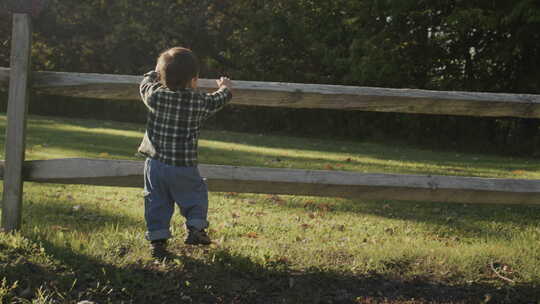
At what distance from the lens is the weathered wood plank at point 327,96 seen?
383 centimetres

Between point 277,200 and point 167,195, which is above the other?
point 167,195

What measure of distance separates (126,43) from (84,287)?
19392mm

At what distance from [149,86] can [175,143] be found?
0.40 m

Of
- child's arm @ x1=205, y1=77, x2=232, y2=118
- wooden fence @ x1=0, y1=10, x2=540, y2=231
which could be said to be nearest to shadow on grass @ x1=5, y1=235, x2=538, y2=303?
wooden fence @ x1=0, y1=10, x2=540, y2=231

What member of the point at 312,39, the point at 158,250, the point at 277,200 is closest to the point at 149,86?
the point at 158,250

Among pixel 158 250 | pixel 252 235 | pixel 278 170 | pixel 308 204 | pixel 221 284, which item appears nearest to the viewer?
pixel 221 284

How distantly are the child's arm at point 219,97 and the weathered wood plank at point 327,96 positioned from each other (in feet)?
0.51

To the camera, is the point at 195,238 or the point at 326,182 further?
the point at 326,182

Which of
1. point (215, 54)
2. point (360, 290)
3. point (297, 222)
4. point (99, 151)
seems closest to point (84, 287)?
point (360, 290)

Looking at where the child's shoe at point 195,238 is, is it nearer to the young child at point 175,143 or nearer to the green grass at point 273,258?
the young child at point 175,143

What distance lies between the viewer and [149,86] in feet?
11.9

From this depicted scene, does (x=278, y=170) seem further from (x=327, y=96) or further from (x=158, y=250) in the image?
(x=158, y=250)

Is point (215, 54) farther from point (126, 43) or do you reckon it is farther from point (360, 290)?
point (360, 290)

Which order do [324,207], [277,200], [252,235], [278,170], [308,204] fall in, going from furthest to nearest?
[277,200] < [308,204] < [324,207] < [252,235] < [278,170]
